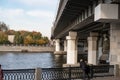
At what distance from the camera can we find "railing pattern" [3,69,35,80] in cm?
2439

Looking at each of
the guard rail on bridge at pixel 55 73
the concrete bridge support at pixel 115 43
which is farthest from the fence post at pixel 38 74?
the concrete bridge support at pixel 115 43

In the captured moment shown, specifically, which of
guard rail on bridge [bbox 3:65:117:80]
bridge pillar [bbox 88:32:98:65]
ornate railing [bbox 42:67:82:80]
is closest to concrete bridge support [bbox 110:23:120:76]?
guard rail on bridge [bbox 3:65:117:80]

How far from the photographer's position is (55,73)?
27031 millimetres

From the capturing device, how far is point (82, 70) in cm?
2811

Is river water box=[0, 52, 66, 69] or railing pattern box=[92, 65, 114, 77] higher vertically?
railing pattern box=[92, 65, 114, 77]

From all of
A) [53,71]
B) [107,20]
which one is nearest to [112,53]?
[107,20]

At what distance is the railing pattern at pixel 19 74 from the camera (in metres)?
24.4

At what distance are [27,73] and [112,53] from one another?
27.3ft

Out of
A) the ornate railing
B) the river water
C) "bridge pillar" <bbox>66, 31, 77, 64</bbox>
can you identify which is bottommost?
the river water

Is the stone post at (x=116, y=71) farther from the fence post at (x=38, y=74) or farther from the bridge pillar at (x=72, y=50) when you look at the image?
the bridge pillar at (x=72, y=50)

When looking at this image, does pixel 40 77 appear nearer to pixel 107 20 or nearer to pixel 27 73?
pixel 27 73

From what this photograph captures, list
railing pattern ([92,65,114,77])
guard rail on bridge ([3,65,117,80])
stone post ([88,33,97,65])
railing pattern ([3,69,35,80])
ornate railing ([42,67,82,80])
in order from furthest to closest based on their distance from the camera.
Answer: stone post ([88,33,97,65])
railing pattern ([92,65,114,77])
ornate railing ([42,67,82,80])
guard rail on bridge ([3,65,117,80])
railing pattern ([3,69,35,80])

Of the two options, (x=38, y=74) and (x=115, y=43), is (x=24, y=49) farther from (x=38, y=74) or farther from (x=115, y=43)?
(x=38, y=74)

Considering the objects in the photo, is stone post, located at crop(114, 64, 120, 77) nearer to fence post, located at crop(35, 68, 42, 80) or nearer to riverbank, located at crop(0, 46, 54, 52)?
fence post, located at crop(35, 68, 42, 80)
